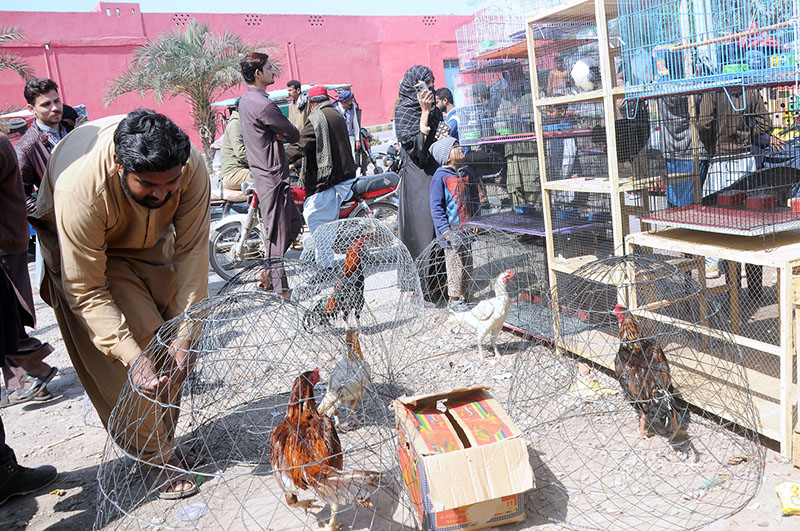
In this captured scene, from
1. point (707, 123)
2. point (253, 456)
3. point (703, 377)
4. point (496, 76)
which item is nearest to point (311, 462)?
point (253, 456)

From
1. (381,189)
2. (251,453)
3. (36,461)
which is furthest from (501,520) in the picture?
(381,189)

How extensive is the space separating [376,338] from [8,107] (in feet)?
48.6

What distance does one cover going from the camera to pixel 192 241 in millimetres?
3072

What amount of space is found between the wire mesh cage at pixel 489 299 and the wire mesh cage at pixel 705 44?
5.07 feet

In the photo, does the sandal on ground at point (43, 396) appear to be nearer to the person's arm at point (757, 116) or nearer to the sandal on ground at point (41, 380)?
the sandal on ground at point (41, 380)

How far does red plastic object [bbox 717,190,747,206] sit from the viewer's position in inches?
126

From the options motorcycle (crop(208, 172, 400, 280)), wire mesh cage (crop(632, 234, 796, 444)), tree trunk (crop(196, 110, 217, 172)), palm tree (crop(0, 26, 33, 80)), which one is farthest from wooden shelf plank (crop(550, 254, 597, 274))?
palm tree (crop(0, 26, 33, 80))

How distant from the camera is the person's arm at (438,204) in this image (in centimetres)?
518

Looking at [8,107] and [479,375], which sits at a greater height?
[8,107]

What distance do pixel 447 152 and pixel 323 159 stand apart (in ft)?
4.56

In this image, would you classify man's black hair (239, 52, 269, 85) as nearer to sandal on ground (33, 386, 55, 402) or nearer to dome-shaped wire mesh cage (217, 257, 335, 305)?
dome-shaped wire mesh cage (217, 257, 335, 305)

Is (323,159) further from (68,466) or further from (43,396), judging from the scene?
(68,466)

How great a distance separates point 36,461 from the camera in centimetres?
356

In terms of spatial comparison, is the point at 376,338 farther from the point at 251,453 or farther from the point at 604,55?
the point at 604,55
